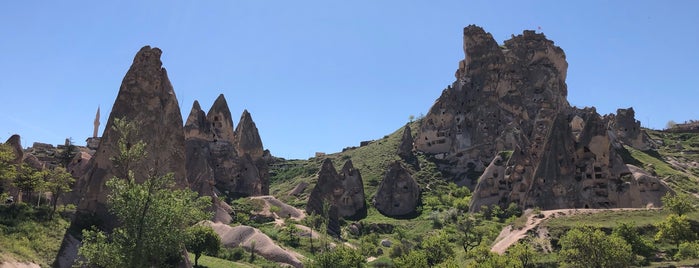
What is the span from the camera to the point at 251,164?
91000 millimetres

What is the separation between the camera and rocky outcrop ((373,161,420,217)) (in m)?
85.8

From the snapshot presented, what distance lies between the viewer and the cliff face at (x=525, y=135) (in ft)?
208

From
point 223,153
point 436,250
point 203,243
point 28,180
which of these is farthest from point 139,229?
point 223,153

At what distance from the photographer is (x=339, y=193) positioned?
8244cm

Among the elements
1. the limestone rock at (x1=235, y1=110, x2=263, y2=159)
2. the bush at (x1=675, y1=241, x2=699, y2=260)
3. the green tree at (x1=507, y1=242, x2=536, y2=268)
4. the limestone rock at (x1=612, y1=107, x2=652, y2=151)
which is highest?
the limestone rock at (x1=612, y1=107, x2=652, y2=151)

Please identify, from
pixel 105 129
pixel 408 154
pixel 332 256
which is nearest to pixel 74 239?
pixel 105 129

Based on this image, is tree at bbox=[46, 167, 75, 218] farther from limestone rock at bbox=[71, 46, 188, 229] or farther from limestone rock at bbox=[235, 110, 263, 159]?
limestone rock at bbox=[235, 110, 263, 159]

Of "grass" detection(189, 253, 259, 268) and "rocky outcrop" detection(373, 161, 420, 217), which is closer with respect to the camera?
"grass" detection(189, 253, 259, 268)

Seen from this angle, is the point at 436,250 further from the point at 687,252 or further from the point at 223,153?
the point at 223,153

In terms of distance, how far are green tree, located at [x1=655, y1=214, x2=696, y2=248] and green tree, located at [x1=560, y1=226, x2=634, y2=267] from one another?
7017 millimetres

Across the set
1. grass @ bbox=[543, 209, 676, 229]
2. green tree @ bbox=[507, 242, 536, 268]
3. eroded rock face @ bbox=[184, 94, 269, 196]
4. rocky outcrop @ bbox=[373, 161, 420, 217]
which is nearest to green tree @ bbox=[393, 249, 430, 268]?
green tree @ bbox=[507, 242, 536, 268]

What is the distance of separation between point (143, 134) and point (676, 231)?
41.5 metres

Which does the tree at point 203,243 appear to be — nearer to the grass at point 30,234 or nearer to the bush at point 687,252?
the grass at point 30,234

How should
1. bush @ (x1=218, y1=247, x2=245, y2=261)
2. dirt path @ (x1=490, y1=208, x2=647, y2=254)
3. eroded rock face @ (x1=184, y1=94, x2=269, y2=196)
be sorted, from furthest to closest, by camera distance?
eroded rock face @ (x1=184, y1=94, x2=269, y2=196), dirt path @ (x1=490, y1=208, x2=647, y2=254), bush @ (x1=218, y1=247, x2=245, y2=261)
